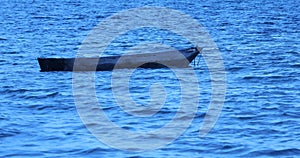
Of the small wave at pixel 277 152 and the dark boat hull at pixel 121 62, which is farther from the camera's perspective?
the dark boat hull at pixel 121 62

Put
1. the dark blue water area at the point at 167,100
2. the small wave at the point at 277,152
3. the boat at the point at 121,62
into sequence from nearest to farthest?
the small wave at the point at 277,152
the dark blue water area at the point at 167,100
the boat at the point at 121,62

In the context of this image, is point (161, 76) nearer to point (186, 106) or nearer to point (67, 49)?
point (186, 106)

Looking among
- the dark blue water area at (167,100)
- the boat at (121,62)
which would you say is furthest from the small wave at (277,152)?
the boat at (121,62)

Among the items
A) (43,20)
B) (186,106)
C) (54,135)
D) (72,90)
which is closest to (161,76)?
(72,90)

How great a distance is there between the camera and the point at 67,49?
42.5 m

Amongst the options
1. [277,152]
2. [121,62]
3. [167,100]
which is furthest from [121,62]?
[277,152]

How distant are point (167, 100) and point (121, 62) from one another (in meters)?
7.47

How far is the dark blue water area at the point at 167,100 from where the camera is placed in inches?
748

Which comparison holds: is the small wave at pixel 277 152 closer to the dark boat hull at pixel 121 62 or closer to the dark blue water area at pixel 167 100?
the dark blue water area at pixel 167 100

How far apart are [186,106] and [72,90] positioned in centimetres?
519

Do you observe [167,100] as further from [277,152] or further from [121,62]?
[277,152]

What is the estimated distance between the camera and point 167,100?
25.8m

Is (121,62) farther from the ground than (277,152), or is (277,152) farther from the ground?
(121,62)

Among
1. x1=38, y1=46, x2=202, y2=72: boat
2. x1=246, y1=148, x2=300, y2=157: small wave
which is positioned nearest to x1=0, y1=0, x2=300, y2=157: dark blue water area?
x1=246, y1=148, x2=300, y2=157: small wave
